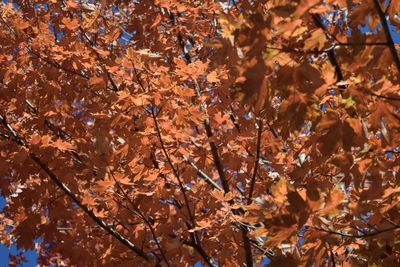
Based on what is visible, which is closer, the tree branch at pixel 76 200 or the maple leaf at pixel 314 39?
the maple leaf at pixel 314 39

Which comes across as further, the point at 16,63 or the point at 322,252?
the point at 16,63

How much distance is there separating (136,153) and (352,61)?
70.9 inches

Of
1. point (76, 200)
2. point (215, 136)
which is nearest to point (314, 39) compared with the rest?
point (215, 136)

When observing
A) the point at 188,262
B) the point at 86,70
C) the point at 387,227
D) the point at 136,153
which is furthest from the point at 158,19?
the point at 387,227

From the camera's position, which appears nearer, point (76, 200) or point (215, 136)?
point (76, 200)

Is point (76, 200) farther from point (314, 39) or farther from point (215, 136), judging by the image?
point (314, 39)

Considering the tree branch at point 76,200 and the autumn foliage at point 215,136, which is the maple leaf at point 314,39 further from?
the tree branch at point 76,200

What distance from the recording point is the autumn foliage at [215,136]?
1721mm

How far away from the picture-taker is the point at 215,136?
3.58m

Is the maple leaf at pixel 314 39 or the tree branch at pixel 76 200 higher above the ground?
the tree branch at pixel 76 200

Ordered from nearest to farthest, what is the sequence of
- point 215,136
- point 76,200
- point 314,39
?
point 314,39, point 76,200, point 215,136

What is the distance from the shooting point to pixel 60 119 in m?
4.27

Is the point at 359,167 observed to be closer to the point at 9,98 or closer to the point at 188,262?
the point at 188,262

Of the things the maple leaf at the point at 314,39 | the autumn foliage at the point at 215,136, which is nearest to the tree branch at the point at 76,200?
the autumn foliage at the point at 215,136
